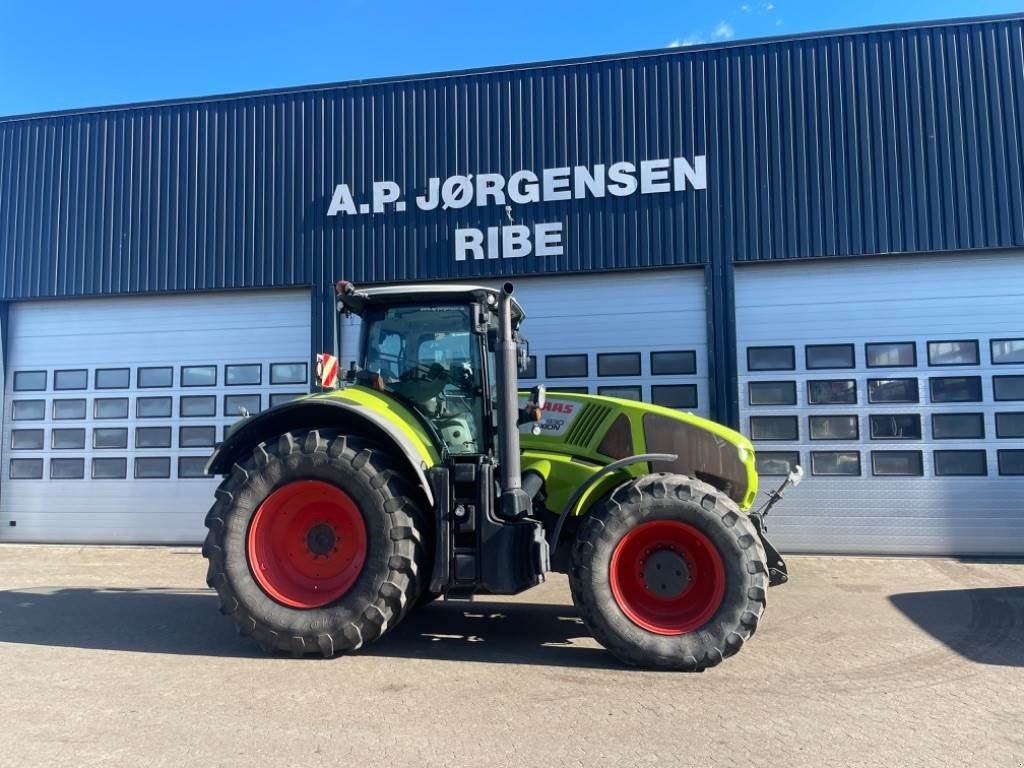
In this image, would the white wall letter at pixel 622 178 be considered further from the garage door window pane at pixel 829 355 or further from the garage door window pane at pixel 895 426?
the garage door window pane at pixel 895 426

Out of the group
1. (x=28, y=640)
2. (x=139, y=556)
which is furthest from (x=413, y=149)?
(x=28, y=640)

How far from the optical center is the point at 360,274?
1028 centimetres

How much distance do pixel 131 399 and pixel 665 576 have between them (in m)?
9.34

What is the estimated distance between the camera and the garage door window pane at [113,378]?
1082cm

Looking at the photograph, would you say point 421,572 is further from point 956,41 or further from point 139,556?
Answer: point 956,41

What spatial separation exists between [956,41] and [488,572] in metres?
9.64

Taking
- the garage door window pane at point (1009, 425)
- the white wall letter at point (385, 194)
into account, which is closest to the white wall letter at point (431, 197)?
the white wall letter at point (385, 194)

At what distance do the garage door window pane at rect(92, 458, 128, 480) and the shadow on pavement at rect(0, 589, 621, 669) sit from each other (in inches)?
148

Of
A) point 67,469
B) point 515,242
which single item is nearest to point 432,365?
point 515,242

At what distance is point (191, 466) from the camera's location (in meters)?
10.4

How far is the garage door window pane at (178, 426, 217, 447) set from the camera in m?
10.5

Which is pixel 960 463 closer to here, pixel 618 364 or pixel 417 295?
pixel 618 364

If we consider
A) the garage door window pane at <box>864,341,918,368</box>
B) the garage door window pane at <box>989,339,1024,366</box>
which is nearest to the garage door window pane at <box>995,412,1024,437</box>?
the garage door window pane at <box>989,339,1024,366</box>

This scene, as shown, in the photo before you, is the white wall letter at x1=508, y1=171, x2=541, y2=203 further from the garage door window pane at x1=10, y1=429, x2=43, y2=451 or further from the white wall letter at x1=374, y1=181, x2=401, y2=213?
the garage door window pane at x1=10, y1=429, x2=43, y2=451
